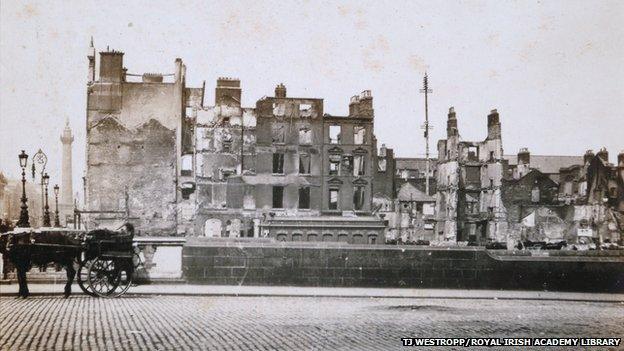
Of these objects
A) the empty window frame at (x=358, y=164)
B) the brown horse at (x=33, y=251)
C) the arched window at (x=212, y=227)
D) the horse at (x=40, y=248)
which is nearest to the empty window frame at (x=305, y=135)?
Answer: the empty window frame at (x=358, y=164)

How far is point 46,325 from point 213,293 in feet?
18.2

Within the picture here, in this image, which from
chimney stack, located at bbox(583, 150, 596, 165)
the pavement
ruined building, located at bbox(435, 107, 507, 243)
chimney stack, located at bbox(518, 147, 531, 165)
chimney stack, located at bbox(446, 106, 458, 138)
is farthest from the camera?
chimney stack, located at bbox(518, 147, 531, 165)

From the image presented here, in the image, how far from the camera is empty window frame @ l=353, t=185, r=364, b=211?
4931 cm

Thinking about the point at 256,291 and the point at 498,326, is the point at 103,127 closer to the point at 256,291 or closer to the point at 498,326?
the point at 256,291

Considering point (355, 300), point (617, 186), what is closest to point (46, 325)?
point (355, 300)

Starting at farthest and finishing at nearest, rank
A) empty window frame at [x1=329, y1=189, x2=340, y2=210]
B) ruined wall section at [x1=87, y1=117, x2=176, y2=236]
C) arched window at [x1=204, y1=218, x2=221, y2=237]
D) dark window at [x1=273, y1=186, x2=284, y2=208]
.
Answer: empty window frame at [x1=329, y1=189, x2=340, y2=210] < dark window at [x1=273, y1=186, x2=284, y2=208] < arched window at [x1=204, y1=218, x2=221, y2=237] < ruined wall section at [x1=87, y1=117, x2=176, y2=236]

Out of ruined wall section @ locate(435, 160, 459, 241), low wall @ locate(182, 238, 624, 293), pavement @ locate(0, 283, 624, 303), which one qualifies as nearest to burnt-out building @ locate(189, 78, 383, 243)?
ruined wall section @ locate(435, 160, 459, 241)

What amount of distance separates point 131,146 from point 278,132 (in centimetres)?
1194

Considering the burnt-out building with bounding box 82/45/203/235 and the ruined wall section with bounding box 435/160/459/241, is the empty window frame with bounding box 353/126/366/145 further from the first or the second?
the burnt-out building with bounding box 82/45/203/235

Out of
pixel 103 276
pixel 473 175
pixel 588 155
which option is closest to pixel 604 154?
pixel 588 155

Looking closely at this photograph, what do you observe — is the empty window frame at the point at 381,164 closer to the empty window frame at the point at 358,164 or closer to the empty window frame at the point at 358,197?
the empty window frame at the point at 358,164

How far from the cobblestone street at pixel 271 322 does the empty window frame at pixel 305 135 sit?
34.7m

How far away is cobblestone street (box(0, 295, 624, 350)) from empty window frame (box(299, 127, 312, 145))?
34.7 m

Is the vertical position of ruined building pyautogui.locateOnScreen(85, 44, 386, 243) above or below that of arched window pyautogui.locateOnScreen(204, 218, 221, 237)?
above
